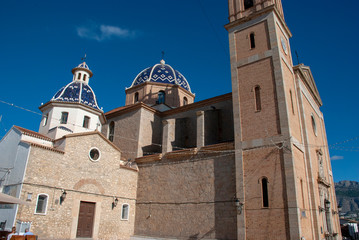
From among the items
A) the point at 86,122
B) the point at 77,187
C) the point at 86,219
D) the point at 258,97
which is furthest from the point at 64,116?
the point at 258,97

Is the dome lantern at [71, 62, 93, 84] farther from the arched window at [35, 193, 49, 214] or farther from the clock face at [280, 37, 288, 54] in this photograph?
the clock face at [280, 37, 288, 54]

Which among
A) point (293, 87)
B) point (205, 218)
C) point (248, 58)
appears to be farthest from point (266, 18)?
point (205, 218)

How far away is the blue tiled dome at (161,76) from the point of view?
2517cm

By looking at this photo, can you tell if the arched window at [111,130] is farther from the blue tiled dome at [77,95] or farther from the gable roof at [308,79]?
the gable roof at [308,79]

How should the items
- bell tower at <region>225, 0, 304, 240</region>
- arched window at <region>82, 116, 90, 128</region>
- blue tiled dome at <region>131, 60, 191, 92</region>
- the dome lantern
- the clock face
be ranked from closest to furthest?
1. bell tower at <region>225, 0, 304, 240</region>
2. the clock face
3. arched window at <region>82, 116, 90, 128</region>
4. the dome lantern
5. blue tiled dome at <region>131, 60, 191, 92</region>

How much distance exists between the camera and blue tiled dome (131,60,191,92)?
2517cm

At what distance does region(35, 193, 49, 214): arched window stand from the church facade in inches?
1.8

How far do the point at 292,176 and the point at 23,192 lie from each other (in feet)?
38.2

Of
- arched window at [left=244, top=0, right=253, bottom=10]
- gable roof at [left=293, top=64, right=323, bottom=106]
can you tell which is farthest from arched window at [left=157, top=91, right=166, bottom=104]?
gable roof at [left=293, top=64, right=323, bottom=106]

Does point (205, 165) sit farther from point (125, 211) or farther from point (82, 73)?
point (82, 73)

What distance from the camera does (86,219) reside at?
14.8 m

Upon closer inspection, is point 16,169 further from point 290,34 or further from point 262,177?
point 290,34

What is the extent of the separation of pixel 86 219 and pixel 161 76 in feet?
47.2

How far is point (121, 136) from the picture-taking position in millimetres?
20891
